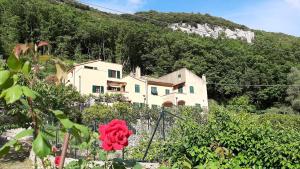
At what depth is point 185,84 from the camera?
1860 inches

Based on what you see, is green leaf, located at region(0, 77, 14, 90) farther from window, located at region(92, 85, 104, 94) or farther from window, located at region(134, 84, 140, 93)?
window, located at region(134, 84, 140, 93)

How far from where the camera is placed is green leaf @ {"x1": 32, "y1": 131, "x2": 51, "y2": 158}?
1319 millimetres

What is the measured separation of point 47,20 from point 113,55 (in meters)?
11.6

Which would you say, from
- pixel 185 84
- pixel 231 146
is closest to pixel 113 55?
pixel 185 84

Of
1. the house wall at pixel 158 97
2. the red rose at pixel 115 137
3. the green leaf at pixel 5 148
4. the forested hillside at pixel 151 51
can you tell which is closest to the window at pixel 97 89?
the house wall at pixel 158 97

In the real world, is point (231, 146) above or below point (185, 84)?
below

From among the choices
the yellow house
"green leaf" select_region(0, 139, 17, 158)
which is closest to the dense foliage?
"green leaf" select_region(0, 139, 17, 158)

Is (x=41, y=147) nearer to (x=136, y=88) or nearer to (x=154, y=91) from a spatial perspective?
(x=136, y=88)

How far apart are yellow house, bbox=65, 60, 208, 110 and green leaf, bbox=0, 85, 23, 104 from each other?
33993 millimetres

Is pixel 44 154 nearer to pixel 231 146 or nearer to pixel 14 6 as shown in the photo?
pixel 231 146

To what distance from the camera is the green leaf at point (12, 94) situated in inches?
52.7

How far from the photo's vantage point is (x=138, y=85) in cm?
4288

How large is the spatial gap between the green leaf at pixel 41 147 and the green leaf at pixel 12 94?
14 centimetres

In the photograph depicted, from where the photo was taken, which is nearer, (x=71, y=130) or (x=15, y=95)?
(x=15, y=95)
